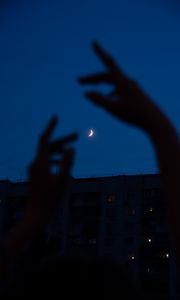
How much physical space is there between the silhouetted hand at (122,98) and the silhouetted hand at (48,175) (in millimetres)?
346

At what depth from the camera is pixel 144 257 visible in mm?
56656

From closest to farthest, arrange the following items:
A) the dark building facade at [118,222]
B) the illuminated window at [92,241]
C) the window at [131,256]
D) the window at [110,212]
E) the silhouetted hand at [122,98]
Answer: the silhouetted hand at [122,98] → the dark building facade at [118,222] → the window at [131,256] → the illuminated window at [92,241] → the window at [110,212]

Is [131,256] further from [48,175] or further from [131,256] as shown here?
[48,175]

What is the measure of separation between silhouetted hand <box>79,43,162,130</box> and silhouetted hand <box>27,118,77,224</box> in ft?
1.13

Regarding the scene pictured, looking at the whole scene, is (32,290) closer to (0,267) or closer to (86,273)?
(86,273)

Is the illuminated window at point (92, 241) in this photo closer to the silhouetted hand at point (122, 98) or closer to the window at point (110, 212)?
the window at point (110, 212)

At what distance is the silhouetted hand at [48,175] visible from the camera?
2117mm

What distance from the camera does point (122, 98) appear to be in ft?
6.74

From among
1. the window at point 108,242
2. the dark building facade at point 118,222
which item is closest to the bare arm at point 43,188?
the dark building facade at point 118,222

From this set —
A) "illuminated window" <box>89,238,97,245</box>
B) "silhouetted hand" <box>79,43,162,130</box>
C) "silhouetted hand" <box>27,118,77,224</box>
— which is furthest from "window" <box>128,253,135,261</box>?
"silhouetted hand" <box>79,43,162,130</box>

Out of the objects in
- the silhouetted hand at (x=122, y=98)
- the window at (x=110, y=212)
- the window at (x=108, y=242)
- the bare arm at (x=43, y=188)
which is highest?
the window at (x=110, y=212)

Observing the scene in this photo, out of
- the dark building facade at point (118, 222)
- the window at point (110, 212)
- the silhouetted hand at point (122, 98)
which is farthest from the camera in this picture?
the window at point (110, 212)

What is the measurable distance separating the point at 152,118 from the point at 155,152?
0.12 metres

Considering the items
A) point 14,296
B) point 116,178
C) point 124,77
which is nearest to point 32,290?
point 14,296
